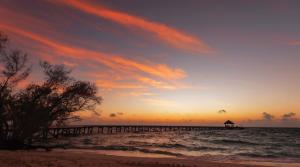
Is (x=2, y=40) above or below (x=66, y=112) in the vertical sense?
above

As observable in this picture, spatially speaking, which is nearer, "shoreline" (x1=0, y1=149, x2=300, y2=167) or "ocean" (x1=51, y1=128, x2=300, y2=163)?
"shoreline" (x1=0, y1=149, x2=300, y2=167)

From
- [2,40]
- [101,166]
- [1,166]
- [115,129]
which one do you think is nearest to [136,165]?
[101,166]

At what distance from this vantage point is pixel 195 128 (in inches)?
5837

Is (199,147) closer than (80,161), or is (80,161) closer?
(80,161)

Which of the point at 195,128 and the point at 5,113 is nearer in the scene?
the point at 5,113

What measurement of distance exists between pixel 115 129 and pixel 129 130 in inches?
239

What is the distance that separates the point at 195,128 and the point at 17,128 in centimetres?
12360

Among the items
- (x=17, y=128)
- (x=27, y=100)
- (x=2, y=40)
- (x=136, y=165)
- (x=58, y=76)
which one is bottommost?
(x=136, y=165)

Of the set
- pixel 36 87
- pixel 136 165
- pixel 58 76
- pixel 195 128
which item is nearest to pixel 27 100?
pixel 36 87

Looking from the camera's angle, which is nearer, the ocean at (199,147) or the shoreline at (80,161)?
the shoreline at (80,161)

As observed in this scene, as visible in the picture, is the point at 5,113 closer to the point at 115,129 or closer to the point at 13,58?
the point at 13,58

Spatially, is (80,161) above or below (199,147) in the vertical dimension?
above

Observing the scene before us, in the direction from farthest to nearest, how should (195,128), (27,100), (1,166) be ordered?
(195,128)
(27,100)
(1,166)

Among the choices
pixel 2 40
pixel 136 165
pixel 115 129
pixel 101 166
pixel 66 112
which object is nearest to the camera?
pixel 101 166
